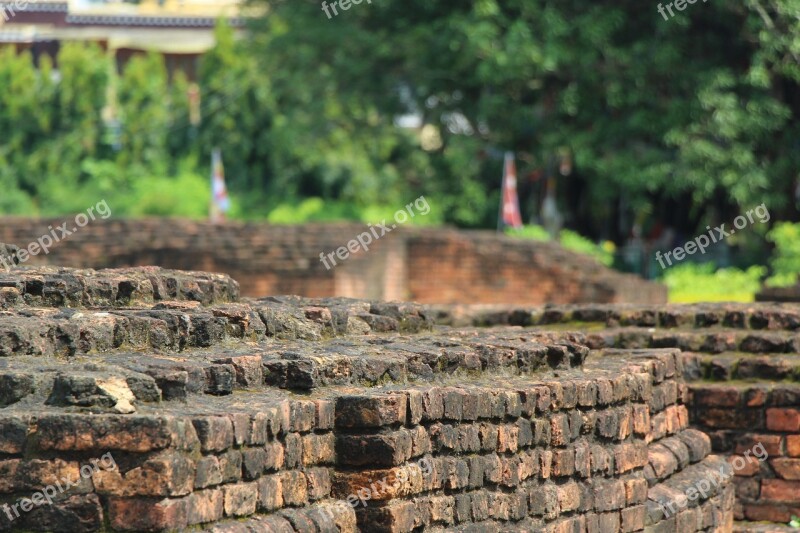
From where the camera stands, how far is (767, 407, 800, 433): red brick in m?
8.58

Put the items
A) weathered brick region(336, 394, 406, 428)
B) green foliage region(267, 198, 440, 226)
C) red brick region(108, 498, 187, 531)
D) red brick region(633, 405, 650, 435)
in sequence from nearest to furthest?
red brick region(108, 498, 187, 531), weathered brick region(336, 394, 406, 428), red brick region(633, 405, 650, 435), green foliage region(267, 198, 440, 226)

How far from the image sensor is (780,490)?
860cm

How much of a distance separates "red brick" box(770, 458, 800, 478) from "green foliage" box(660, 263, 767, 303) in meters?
8.97

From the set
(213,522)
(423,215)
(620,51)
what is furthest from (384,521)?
(423,215)

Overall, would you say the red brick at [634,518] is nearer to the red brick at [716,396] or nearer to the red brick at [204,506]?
the red brick at [716,396]

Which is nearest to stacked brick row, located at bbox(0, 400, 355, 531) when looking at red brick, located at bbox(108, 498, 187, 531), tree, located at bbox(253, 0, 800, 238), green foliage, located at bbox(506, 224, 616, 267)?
red brick, located at bbox(108, 498, 187, 531)

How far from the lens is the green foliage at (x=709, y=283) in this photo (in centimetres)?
1829

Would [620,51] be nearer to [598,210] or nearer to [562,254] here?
[598,210]

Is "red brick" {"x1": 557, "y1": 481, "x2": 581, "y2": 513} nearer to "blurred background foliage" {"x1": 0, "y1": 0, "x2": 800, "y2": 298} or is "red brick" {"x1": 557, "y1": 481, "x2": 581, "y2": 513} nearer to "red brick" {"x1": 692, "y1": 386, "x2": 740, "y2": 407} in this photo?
"red brick" {"x1": 692, "y1": 386, "x2": 740, "y2": 407}

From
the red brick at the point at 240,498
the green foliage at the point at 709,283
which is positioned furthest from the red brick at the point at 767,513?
the green foliage at the point at 709,283

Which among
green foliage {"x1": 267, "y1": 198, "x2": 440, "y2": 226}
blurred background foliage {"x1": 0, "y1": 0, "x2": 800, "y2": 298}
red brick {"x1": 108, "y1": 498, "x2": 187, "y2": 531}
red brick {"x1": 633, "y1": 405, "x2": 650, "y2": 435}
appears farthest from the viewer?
green foliage {"x1": 267, "y1": 198, "x2": 440, "y2": 226}

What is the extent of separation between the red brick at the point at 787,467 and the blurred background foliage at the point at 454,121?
35.1ft

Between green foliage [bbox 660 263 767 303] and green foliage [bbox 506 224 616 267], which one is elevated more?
green foliage [bbox 506 224 616 267]

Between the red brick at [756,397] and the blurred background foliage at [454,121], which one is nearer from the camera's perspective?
the red brick at [756,397]
